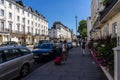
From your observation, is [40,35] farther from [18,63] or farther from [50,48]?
[18,63]

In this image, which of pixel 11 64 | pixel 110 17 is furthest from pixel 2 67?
pixel 110 17

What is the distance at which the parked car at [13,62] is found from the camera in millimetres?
7215

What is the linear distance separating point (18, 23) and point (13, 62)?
49.0m

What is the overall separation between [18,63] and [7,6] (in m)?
42.2

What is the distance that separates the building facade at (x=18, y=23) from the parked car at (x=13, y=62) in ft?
125

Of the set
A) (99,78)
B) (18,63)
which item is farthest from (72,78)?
(18,63)

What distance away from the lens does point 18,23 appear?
55.5 m

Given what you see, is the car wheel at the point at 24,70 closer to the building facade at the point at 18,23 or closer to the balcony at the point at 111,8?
the balcony at the point at 111,8

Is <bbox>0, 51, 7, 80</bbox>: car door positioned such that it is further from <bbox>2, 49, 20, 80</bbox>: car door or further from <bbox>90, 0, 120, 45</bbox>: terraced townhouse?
<bbox>90, 0, 120, 45</bbox>: terraced townhouse

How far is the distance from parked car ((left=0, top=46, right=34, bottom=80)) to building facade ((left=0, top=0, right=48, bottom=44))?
125 feet

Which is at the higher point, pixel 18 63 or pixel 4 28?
pixel 4 28

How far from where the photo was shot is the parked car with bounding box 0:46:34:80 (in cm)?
721

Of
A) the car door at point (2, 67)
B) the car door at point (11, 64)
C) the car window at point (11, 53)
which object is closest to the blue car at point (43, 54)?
the car window at point (11, 53)

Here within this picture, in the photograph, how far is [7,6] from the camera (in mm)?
47969
